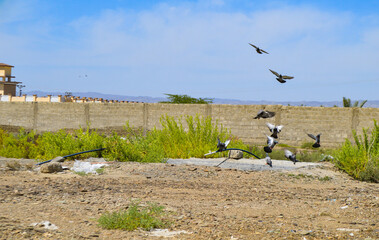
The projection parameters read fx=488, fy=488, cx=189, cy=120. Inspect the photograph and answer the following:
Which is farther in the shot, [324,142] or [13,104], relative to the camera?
[13,104]

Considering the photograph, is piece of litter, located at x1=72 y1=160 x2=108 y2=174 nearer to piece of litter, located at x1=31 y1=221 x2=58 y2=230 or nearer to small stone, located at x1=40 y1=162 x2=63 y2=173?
small stone, located at x1=40 y1=162 x2=63 y2=173

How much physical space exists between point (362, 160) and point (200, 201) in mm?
4846

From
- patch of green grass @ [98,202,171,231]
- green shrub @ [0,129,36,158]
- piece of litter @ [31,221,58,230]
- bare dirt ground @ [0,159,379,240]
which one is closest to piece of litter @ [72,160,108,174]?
bare dirt ground @ [0,159,379,240]

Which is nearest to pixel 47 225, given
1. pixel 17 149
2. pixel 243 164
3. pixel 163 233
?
pixel 163 233

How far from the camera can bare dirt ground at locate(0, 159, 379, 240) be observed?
17.1 ft

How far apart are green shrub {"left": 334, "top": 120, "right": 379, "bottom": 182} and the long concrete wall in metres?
10.0

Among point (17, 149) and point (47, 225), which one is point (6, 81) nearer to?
point (17, 149)

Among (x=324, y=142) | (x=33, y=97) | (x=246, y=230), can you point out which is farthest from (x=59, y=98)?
(x=246, y=230)

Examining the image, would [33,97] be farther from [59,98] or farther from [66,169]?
[66,169]

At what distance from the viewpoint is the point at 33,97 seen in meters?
59.9

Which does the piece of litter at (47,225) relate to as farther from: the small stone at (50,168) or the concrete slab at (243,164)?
the concrete slab at (243,164)

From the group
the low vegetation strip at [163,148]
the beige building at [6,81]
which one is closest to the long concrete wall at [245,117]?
the low vegetation strip at [163,148]

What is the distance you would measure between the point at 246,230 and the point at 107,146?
6740 millimetres

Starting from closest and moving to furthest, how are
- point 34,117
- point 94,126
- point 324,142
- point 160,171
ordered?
point 160,171 → point 324,142 → point 94,126 → point 34,117
